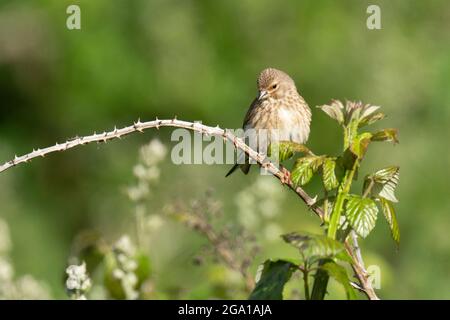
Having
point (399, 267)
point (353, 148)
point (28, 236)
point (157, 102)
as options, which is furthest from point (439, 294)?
point (353, 148)

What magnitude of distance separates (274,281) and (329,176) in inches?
13.1

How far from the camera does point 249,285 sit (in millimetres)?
3570

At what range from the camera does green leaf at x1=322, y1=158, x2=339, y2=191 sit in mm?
2182

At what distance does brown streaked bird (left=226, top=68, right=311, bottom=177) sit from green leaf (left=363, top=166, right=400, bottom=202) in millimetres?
2841

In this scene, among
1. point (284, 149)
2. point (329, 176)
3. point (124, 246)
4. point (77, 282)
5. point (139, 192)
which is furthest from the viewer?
point (139, 192)

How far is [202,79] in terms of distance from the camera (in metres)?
8.70

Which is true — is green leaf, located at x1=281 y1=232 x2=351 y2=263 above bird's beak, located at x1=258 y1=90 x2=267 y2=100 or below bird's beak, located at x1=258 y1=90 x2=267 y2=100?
below

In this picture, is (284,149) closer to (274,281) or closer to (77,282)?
(274,281)

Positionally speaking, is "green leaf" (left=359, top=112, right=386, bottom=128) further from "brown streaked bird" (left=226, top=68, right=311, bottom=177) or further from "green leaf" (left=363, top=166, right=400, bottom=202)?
"brown streaked bird" (left=226, top=68, right=311, bottom=177)

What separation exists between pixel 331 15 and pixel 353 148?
6.84 m

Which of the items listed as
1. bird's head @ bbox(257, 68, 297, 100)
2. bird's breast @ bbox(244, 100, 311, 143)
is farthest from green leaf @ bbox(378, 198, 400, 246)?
bird's head @ bbox(257, 68, 297, 100)

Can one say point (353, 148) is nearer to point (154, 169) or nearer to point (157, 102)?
point (154, 169)

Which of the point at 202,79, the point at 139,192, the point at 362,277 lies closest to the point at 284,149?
the point at 362,277

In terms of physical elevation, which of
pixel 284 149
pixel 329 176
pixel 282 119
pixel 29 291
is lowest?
pixel 29 291
